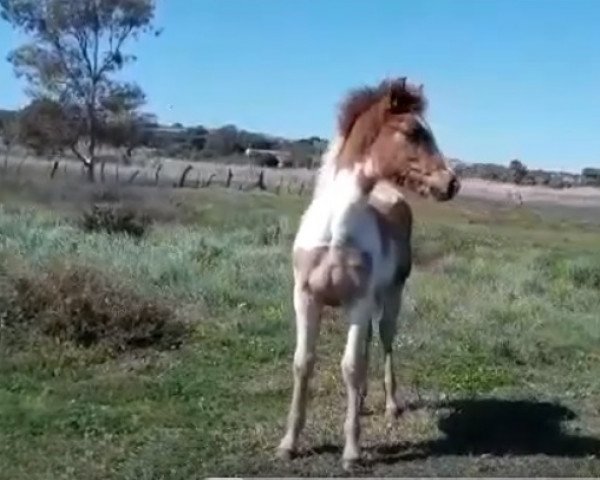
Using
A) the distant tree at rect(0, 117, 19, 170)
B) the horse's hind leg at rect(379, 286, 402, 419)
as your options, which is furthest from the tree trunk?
the horse's hind leg at rect(379, 286, 402, 419)

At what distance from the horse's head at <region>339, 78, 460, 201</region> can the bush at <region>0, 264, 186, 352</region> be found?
14.4 feet

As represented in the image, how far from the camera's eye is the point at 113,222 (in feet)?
86.4

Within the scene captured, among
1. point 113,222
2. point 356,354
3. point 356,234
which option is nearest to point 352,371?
point 356,354

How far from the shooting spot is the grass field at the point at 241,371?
7.84 meters

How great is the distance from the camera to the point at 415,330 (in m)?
13.2

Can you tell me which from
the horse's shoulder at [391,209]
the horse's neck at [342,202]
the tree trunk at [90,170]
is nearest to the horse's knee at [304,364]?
the horse's neck at [342,202]

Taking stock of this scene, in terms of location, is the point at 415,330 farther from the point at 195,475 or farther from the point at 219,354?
the point at 195,475

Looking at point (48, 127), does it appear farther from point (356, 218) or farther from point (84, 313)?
point (356, 218)

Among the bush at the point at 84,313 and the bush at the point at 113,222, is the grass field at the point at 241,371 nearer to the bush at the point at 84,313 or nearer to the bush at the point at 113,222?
the bush at the point at 84,313

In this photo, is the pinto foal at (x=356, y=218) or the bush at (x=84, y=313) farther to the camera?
the bush at (x=84, y=313)

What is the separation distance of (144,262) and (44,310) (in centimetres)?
475

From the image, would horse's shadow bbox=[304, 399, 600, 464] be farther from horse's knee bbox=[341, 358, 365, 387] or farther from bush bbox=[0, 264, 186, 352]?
bush bbox=[0, 264, 186, 352]

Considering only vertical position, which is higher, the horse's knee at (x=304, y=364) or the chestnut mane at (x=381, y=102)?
the chestnut mane at (x=381, y=102)

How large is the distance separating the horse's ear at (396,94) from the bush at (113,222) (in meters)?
17.6
